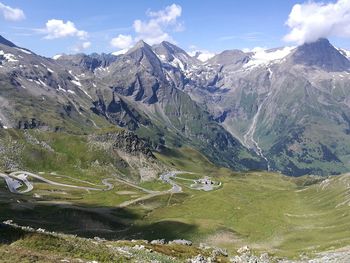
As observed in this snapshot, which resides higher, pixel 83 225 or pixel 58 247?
pixel 58 247

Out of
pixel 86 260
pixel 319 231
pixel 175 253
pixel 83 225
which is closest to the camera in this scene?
pixel 86 260

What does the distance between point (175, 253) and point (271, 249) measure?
4789cm

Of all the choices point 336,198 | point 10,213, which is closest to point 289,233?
point 336,198

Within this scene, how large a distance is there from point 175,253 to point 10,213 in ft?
297

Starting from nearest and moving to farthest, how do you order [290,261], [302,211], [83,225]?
1. [290,261]
2. [83,225]
3. [302,211]

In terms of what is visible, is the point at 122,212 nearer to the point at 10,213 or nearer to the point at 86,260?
the point at 10,213

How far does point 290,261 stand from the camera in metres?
→ 73.6

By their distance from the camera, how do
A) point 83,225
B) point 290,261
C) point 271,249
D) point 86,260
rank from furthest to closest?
point 83,225 → point 271,249 → point 290,261 → point 86,260

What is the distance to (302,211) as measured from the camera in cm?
15312

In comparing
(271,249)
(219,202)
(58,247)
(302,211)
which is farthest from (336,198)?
(58,247)

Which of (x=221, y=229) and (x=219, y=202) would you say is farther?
(x=219, y=202)

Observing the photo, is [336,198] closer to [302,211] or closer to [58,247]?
[302,211]

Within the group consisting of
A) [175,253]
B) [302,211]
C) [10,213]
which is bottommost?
[302,211]

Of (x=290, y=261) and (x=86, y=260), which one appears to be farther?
(x=290, y=261)
